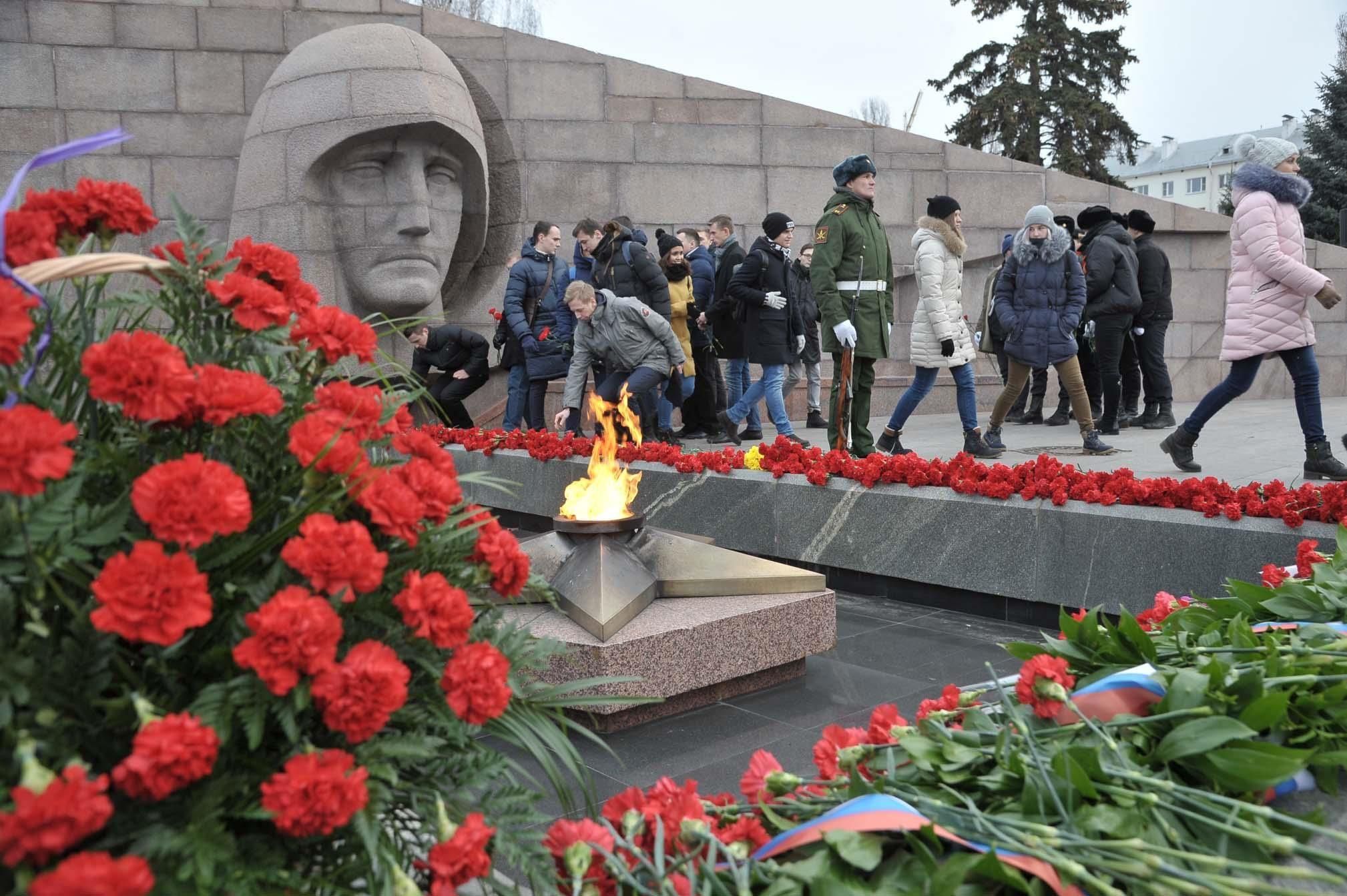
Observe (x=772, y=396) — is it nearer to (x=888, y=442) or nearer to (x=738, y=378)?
(x=888, y=442)


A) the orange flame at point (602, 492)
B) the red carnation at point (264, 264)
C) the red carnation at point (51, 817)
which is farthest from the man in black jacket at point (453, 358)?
the red carnation at point (51, 817)

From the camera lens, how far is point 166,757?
1116 mm

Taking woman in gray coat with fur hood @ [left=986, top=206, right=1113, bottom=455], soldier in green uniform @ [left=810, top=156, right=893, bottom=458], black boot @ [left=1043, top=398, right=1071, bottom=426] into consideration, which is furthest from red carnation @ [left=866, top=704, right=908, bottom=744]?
black boot @ [left=1043, top=398, right=1071, bottom=426]

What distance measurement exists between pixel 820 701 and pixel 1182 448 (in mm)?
3568

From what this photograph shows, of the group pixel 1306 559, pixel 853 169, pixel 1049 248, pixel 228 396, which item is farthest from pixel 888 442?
pixel 228 396

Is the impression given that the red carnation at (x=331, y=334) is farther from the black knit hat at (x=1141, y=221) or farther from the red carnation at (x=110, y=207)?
the black knit hat at (x=1141, y=221)

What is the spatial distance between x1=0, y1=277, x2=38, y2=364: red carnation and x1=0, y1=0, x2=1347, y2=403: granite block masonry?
9.95 m

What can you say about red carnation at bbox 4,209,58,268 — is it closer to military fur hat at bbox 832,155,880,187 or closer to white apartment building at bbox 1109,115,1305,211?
military fur hat at bbox 832,155,880,187

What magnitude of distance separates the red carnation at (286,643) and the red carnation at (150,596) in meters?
0.05

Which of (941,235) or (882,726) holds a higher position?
(941,235)

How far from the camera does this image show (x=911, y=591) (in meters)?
5.78

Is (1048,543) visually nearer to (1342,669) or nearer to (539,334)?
(1342,669)

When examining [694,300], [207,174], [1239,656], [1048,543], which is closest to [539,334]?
[694,300]

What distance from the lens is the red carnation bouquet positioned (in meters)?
1.14
